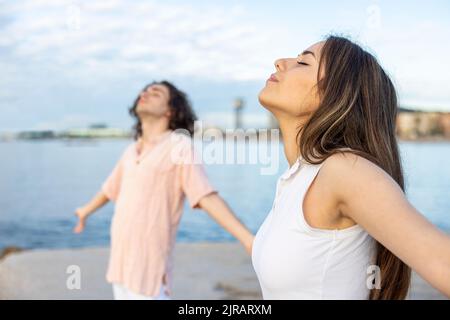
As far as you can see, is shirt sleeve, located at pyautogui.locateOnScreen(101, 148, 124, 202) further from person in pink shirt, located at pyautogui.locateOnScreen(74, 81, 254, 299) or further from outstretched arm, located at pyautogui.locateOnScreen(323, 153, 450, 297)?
outstretched arm, located at pyautogui.locateOnScreen(323, 153, 450, 297)

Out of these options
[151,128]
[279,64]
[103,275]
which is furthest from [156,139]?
[103,275]

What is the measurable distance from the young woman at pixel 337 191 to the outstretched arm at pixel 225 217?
3.57 ft

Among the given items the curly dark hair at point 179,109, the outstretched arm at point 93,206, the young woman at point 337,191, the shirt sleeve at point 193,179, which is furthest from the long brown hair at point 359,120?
the outstretched arm at point 93,206

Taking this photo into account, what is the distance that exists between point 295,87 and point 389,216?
1.64 ft

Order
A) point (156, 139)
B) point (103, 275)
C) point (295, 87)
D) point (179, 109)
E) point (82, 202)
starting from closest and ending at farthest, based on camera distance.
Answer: point (295, 87) → point (156, 139) → point (179, 109) → point (103, 275) → point (82, 202)

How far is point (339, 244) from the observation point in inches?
54.9

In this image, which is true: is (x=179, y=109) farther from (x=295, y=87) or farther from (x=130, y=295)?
(x=295, y=87)

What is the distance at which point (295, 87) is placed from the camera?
A: 5.23ft

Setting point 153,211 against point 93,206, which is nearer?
point 153,211

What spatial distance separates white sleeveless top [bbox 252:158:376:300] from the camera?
1389 millimetres

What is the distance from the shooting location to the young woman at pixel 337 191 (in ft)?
4.17

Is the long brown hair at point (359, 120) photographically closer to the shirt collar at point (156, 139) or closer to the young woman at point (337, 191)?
the young woman at point (337, 191)

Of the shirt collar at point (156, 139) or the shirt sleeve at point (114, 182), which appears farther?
the shirt sleeve at point (114, 182)
